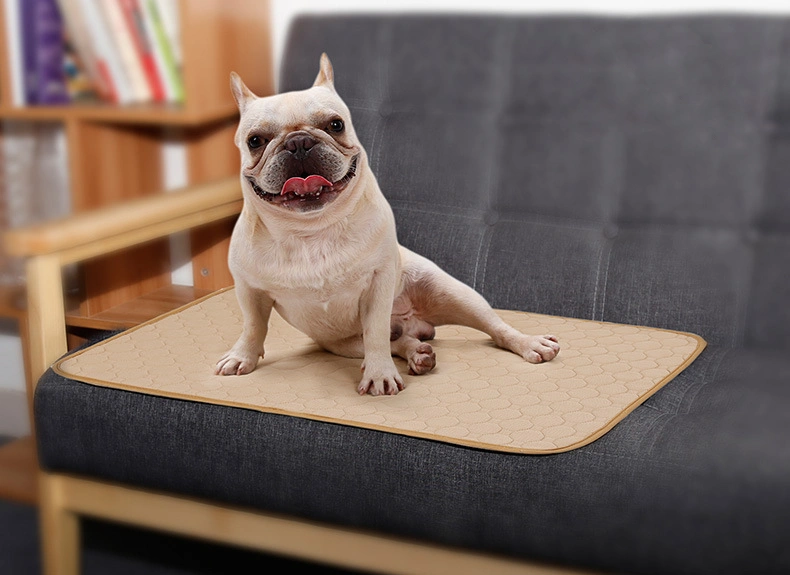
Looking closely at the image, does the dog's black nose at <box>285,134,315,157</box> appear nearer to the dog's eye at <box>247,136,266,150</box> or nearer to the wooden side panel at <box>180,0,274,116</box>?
the dog's eye at <box>247,136,266,150</box>

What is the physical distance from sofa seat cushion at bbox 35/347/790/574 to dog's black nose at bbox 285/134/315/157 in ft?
1.14

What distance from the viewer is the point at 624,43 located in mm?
1699

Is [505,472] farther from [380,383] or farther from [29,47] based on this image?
[29,47]

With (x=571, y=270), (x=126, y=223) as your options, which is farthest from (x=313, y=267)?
(x=571, y=270)

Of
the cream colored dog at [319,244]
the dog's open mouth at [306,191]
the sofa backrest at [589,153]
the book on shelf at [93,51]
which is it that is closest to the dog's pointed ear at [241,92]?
the cream colored dog at [319,244]

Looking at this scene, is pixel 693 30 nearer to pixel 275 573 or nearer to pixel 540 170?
pixel 540 170

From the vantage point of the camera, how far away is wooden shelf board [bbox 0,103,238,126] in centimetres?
188

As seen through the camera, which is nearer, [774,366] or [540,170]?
[774,366]

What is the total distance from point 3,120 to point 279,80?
586 mm

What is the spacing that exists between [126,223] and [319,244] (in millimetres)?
361

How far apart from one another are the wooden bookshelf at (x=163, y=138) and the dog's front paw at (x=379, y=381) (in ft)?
1.96

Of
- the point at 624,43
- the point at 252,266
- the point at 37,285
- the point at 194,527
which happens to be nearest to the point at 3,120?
the point at 37,285

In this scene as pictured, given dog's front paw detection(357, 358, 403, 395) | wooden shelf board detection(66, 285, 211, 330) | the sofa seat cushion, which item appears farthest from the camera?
wooden shelf board detection(66, 285, 211, 330)

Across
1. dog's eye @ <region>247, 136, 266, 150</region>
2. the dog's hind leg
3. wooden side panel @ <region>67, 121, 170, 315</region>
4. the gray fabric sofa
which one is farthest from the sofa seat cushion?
wooden side panel @ <region>67, 121, 170, 315</region>
